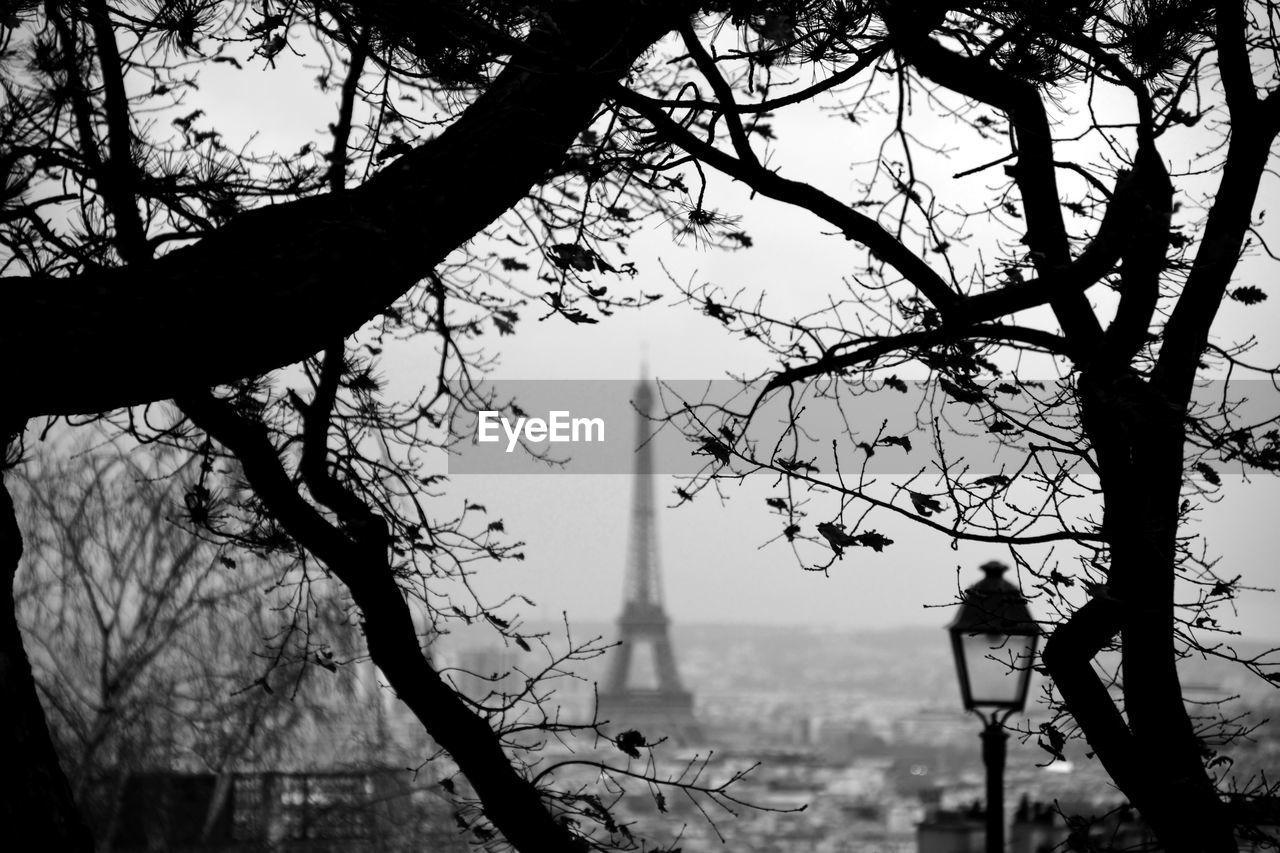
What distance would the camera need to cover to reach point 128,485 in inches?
538

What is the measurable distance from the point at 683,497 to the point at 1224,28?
76.4 inches

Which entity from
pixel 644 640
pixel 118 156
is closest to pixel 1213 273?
pixel 118 156

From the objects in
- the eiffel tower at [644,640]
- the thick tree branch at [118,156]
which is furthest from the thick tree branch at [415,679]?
the eiffel tower at [644,640]

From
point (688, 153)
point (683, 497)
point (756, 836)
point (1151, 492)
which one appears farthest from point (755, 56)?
point (756, 836)

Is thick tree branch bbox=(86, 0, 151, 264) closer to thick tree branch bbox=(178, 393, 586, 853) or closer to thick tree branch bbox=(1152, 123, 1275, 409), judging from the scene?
thick tree branch bbox=(178, 393, 586, 853)

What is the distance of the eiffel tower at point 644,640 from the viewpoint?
28609 mm

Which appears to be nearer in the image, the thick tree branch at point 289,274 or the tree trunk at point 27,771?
the tree trunk at point 27,771

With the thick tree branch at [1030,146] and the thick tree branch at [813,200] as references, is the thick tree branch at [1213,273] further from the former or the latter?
the thick tree branch at [813,200]

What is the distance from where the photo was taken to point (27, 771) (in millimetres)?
2123

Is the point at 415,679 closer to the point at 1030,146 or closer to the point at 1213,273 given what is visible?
the point at 1030,146

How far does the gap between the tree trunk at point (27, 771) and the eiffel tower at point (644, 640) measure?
25.8 m

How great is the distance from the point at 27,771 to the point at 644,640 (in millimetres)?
29159

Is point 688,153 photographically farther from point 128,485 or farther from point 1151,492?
point 128,485

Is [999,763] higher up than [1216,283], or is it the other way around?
[1216,283]
